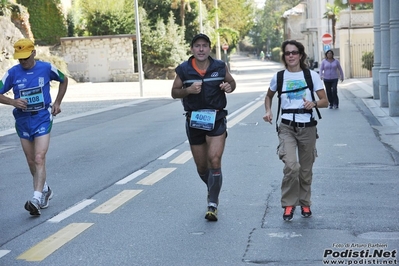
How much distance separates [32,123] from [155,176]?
2.64 meters

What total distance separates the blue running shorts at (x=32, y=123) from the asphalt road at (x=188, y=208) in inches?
32.5

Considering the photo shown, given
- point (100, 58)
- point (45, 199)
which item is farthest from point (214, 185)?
point (100, 58)

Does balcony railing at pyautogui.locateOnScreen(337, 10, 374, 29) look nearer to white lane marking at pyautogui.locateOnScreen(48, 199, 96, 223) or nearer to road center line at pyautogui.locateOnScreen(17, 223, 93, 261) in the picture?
white lane marking at pyautogui.locateOnScreen(48, 199, 96, 223)

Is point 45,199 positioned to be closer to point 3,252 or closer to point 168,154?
point 3,252

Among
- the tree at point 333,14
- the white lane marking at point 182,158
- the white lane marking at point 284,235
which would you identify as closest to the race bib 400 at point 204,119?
the white lane marking at point 284,235

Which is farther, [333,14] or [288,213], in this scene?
[333,14]

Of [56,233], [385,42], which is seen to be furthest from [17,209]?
[385,42]

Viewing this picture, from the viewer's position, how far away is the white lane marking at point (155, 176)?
33.3ft

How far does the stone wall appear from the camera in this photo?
179 ft

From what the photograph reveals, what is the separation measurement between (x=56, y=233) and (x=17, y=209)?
160cm

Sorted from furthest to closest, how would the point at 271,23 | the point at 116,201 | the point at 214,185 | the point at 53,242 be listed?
1. the point at 271,23
2. the point at 116,201
3. the point at 214,185
4. the point at 53,242

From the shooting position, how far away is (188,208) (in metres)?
8.27

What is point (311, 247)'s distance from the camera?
6.30 metres

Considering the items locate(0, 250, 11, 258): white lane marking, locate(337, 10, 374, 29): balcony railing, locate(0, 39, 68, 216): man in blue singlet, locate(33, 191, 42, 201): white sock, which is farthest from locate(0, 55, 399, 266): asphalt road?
locate(337, 10, 374, 29): balcony railing
